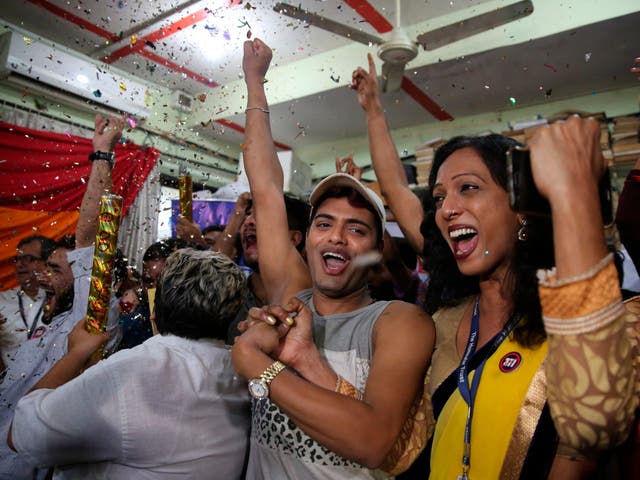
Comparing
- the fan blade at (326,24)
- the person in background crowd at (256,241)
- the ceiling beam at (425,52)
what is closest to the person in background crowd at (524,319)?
the person in background crowd at (256,241)

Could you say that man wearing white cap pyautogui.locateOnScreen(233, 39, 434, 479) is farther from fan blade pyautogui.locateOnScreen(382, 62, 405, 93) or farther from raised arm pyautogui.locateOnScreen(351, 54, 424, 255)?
fan blade pyautogui.locateOnScreen(382, 62, 405, 93)

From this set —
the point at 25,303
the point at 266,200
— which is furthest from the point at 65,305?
the point at 266,200

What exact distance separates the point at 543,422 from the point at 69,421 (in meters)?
1.15

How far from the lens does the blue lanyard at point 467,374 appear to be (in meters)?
1.02

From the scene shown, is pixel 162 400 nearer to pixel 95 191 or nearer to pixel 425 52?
pixel 95 191

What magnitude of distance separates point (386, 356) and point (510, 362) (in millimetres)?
300

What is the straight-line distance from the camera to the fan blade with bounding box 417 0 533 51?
3105mm

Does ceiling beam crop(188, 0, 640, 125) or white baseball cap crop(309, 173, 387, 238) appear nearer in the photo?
white baseball cap crop(309, 173, 387, 238)

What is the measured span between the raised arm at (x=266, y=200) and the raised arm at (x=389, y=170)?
Answer: 0.47 m

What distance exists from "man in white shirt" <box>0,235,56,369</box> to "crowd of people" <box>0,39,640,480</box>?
1671 mm

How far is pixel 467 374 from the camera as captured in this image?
1114 mm

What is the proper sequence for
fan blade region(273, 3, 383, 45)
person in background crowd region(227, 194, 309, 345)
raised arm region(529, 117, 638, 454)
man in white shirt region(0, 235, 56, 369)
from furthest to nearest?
fan blade region(273, 3, 383, 45), man in white shirt region(0, 235, 56, 369), person in background crowd region(227, 194, 309, 345), raised arm region(529, 117, 638, 454)

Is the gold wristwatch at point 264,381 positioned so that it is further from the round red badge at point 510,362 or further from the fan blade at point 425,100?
the fan blade at point 425,100

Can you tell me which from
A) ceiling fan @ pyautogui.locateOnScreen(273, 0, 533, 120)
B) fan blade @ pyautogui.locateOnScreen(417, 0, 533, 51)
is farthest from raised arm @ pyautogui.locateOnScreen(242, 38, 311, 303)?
fan blade @ pyautogui.locateOnScreen(417, 0, 533, 51)
